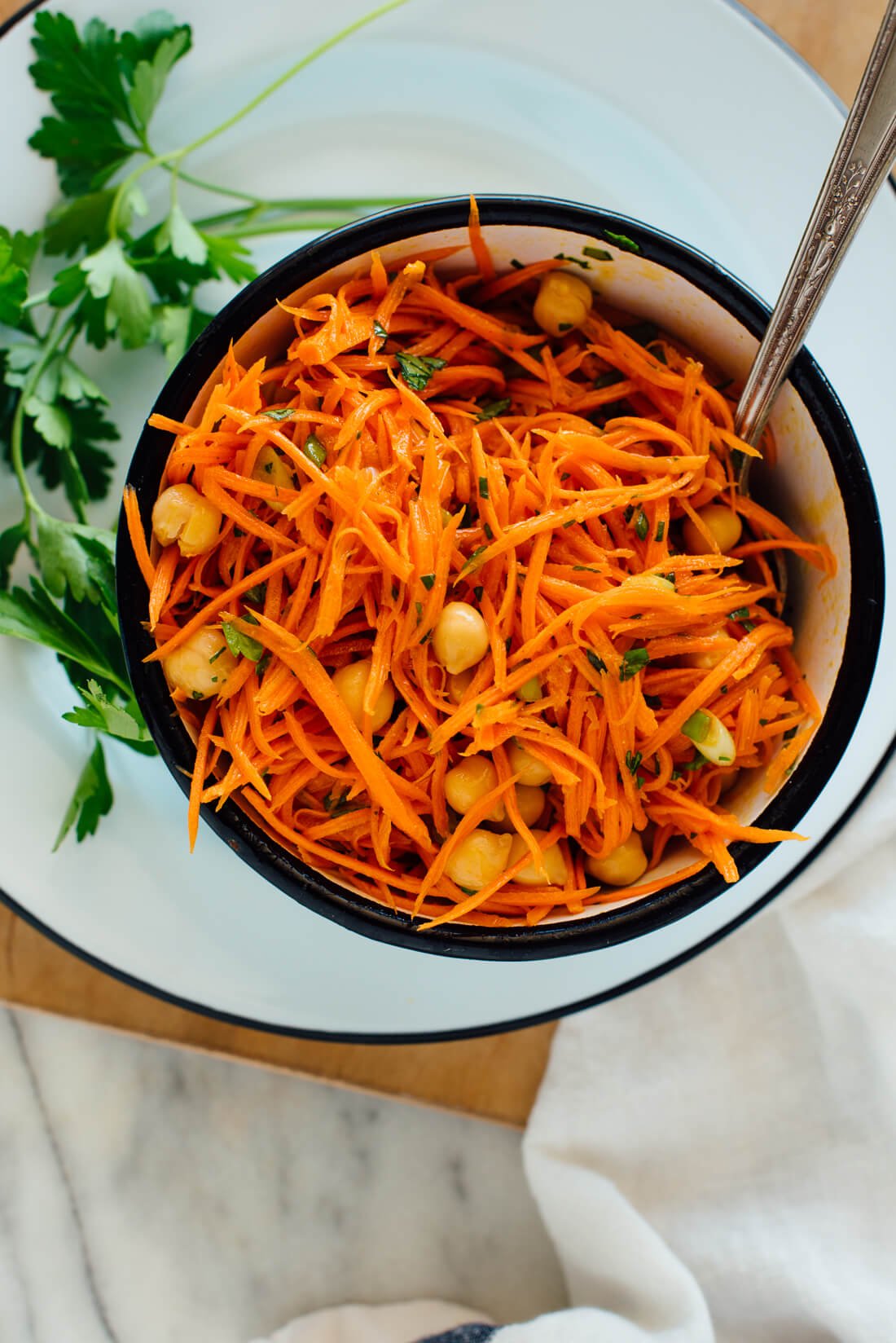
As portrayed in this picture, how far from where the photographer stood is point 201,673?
4.13ft

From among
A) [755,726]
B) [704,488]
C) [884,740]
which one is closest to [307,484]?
[704,488]

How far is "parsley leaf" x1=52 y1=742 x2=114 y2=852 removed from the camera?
5.27 ft

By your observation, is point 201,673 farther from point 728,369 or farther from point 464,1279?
point 464,1279

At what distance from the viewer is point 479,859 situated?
49.9 inches

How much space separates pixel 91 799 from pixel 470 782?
0.65 m

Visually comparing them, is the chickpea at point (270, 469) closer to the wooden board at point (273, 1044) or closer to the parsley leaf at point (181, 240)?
the parsley leaf at point (181, 240)

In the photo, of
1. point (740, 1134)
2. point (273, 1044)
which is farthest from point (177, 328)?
point (740, 1134)

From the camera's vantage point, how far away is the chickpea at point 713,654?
1280 millimetres

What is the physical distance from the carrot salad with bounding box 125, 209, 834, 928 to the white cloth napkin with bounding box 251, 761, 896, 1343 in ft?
2.06

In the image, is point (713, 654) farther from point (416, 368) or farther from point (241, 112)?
point (241, 112)

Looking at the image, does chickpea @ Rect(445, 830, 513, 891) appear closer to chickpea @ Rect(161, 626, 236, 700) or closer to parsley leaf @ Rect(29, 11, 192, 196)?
chickpea @ Rect(161, 626, 236, 700)

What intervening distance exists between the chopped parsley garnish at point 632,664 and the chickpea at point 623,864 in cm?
20

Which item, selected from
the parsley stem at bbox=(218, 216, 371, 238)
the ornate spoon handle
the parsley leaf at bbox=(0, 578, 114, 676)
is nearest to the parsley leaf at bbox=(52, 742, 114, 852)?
the parsley leaf at bbox=(0, 578, 114, 676)

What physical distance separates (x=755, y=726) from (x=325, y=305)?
698 millimetres
